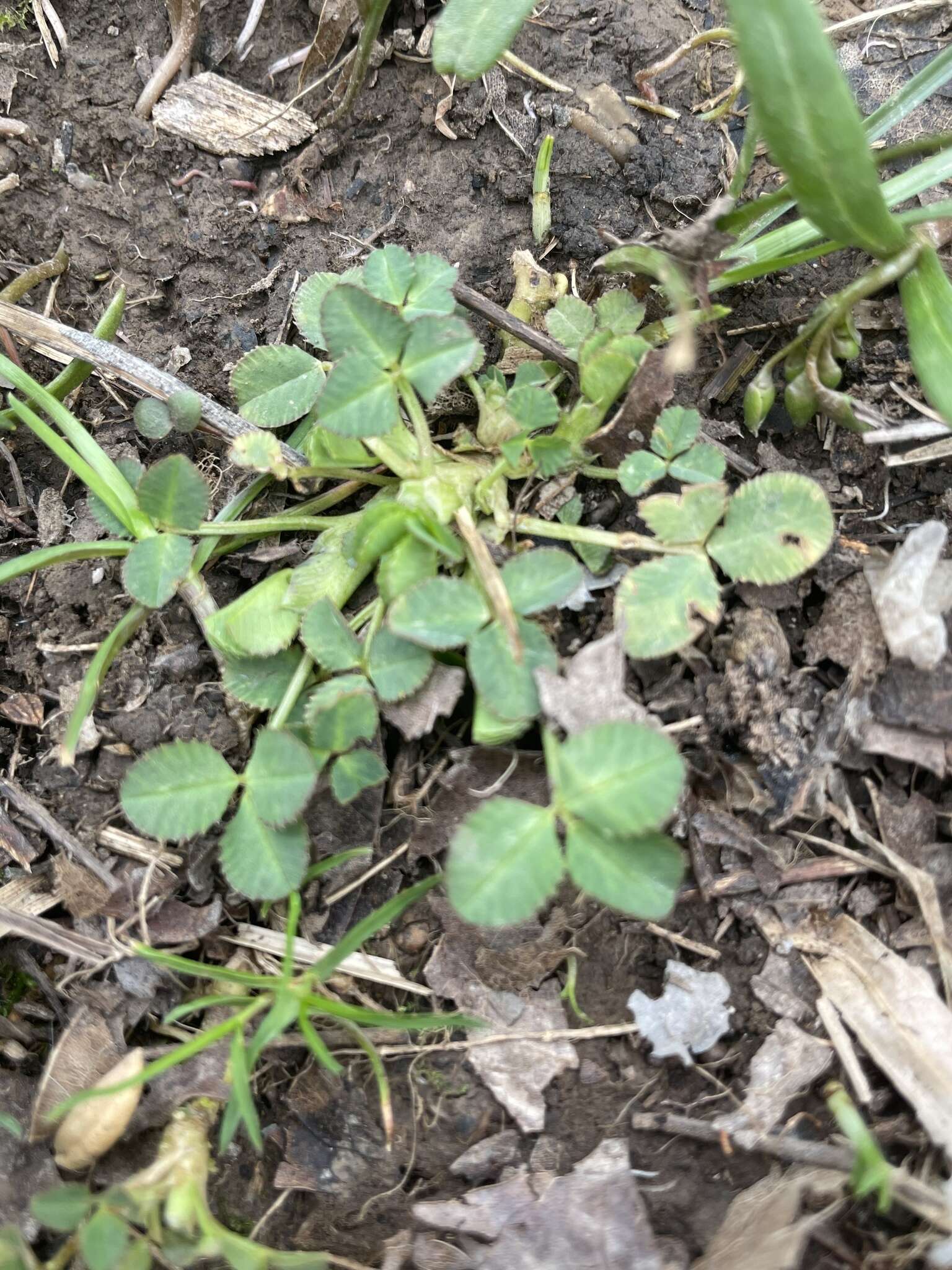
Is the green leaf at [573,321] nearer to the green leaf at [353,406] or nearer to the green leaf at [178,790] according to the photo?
the green leaf at [353,406]

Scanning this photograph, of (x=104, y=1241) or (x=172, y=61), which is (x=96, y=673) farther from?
(x=172, y=61)

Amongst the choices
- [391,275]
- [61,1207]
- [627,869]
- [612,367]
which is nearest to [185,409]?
[391,275]

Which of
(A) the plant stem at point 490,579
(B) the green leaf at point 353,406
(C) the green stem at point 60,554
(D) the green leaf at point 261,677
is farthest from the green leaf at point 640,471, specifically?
(C) the green stem at point 60,554

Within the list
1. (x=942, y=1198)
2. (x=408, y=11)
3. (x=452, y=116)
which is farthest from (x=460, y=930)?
(x=408, y=11)

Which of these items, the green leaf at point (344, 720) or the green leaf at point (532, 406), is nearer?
the green leaf at point (344, 720)

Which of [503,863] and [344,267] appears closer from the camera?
[503,863]

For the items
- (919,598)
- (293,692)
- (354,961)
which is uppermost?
(919,598)
